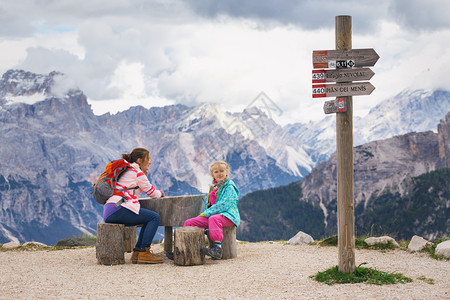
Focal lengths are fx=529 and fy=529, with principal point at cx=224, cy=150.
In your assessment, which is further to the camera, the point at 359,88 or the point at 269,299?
the point at 359,88

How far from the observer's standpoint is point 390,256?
14023mm

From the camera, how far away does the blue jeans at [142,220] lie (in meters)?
12.5

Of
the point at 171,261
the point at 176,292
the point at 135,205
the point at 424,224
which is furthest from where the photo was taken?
the point at 424,224

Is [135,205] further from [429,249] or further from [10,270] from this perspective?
[429,249]

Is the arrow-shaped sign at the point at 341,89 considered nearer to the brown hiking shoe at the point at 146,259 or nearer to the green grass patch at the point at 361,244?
the brown hiking shoe at the point at 146,259

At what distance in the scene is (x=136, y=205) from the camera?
1258cm

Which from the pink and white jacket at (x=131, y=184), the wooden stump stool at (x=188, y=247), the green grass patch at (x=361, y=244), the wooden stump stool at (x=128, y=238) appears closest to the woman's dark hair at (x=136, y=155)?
the pink and white jacket at (x=131, y=184)

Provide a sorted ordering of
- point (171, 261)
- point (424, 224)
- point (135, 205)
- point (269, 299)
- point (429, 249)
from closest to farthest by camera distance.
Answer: point (269, 299)
point (135, 205)
point (171, 261)
point (429, 249)
point (424, 224)

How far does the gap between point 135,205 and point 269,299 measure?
15.6 feet

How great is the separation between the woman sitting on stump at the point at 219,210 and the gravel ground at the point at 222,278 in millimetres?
777

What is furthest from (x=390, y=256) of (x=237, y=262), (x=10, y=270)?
(x=10, y=270)

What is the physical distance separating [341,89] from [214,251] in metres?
5.12

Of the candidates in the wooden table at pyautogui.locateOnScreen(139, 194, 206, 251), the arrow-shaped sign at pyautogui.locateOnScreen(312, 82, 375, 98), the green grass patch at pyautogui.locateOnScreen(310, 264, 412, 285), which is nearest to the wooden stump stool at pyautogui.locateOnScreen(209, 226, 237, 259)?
the wooden table at pyautogui.locateOnScreen(139, 194, 206, 251)

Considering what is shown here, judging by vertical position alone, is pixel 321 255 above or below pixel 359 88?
below
